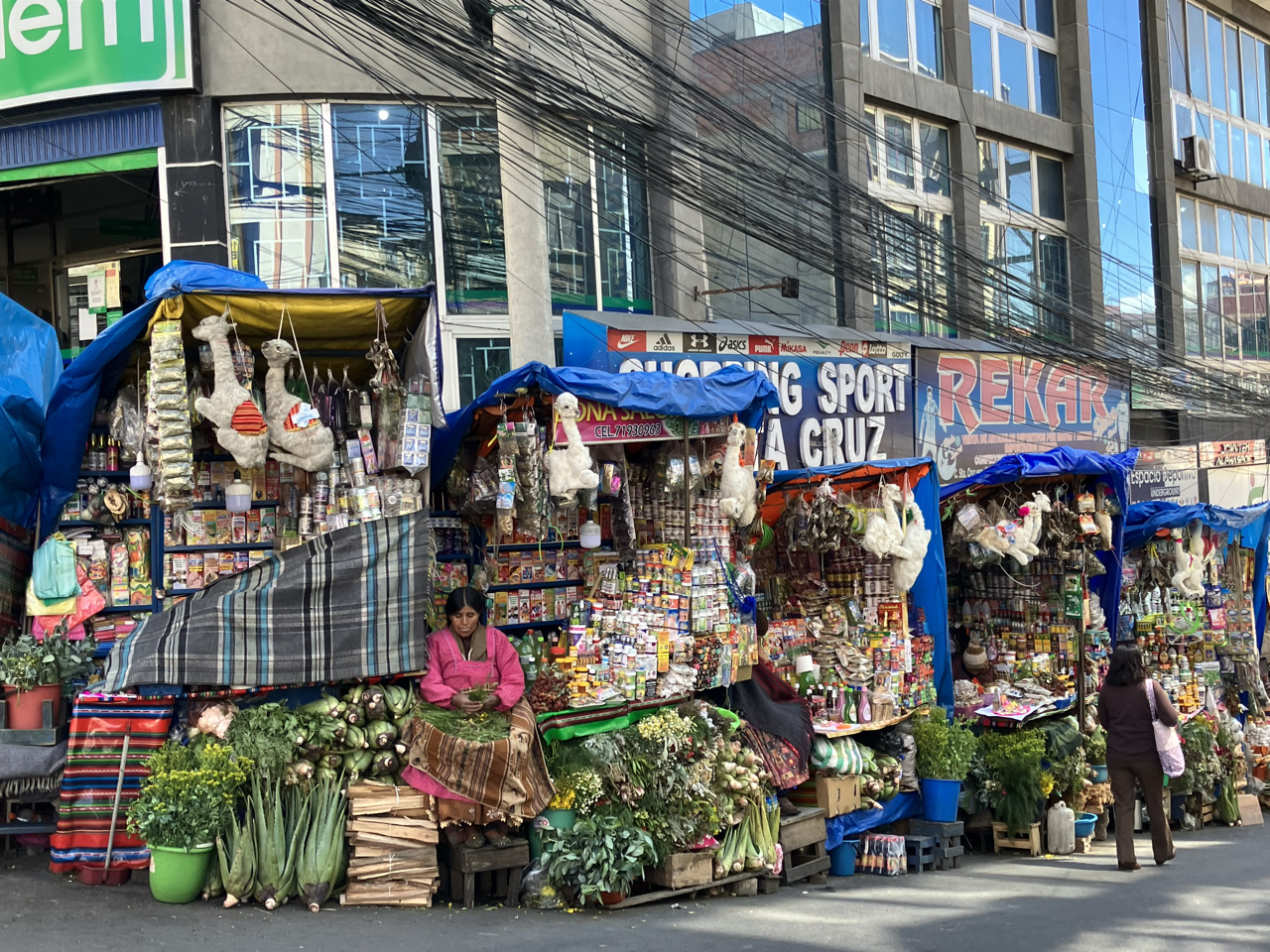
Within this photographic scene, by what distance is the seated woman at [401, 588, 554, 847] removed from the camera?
6.97 m

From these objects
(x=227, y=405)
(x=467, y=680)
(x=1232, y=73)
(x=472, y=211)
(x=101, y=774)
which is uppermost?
(x=1232, y=73)

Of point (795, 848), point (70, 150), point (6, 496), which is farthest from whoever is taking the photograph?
point (70, 150)

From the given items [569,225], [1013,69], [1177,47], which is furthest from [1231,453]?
[1177,47]

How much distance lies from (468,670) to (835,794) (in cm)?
302

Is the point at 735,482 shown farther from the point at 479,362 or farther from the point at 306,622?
the point at 479,362

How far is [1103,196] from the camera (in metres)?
20.1

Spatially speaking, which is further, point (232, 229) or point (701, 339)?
point (701, 339)

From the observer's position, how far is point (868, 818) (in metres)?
9.23

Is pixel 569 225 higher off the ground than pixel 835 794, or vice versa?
pixel 569 225

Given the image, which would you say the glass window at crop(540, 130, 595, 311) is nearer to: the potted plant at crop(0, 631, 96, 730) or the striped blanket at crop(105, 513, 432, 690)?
the striped blanket at crop(105, 513, 432, 690)

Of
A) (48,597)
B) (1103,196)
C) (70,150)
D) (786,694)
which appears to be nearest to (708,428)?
(786,694)

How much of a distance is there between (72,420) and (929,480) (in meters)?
6.44

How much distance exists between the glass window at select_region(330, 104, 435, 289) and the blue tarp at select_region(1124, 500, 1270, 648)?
7436 mm

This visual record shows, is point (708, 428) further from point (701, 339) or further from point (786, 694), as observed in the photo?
point (701, 339)
